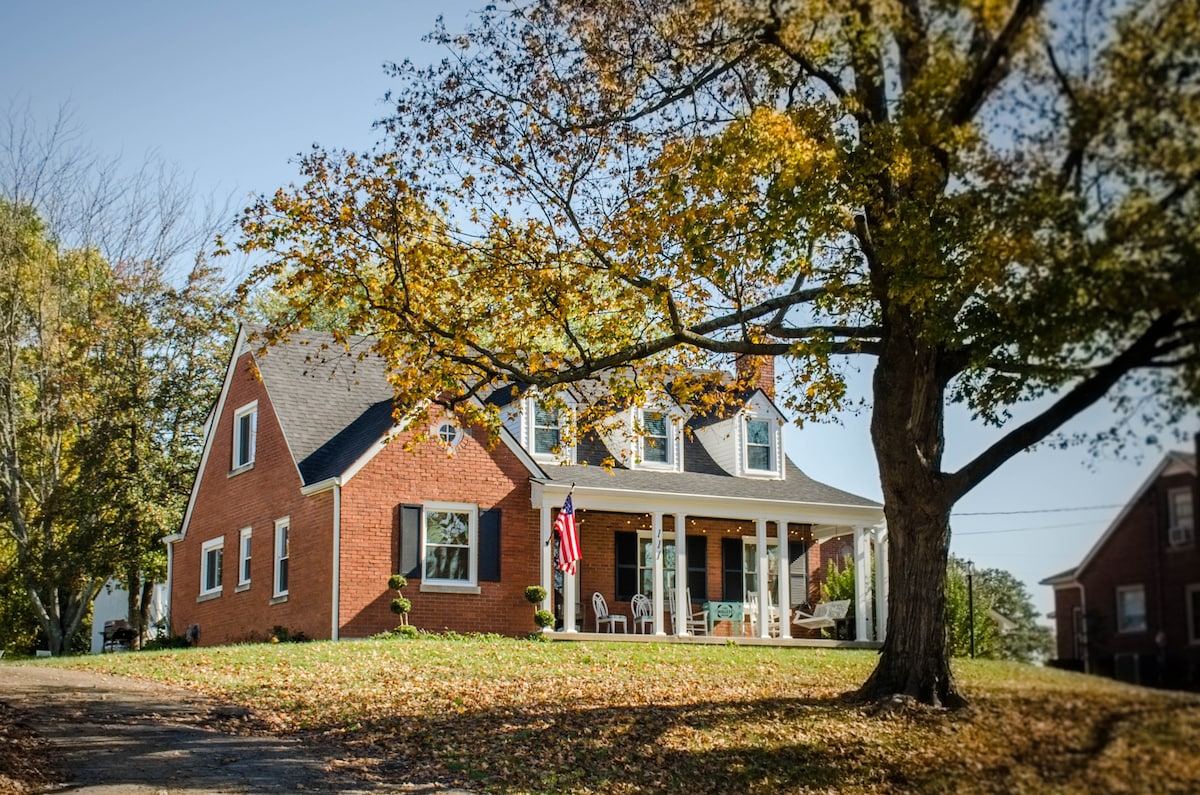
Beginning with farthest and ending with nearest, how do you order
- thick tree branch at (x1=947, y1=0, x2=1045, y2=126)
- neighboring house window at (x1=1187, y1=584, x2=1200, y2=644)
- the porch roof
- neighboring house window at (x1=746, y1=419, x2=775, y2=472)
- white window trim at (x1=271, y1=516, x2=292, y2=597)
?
neighboring house window at (x1=746, y1=419, x2=775, y2=472)
the porch roof
white window trim at (x1=271, y1=516, x2=292, y2=597)
thick tree branch at (x1=947, y1=0, x2=1045, y2=126)
neighboring house window at (x1=1187, y1=584, x2=1200, y2=644)

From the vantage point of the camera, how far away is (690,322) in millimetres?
16797

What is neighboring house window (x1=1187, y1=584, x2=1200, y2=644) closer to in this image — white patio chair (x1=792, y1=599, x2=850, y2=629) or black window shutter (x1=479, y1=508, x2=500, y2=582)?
black window shutter (x1=479, y1=508, x2=500, y2=582)

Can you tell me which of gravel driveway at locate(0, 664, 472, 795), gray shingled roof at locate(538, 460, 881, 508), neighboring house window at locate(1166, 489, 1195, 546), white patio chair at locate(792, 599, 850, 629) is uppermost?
gray shingled roof at locate(538, 460, 881, 508)

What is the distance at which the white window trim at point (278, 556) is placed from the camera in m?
27.0

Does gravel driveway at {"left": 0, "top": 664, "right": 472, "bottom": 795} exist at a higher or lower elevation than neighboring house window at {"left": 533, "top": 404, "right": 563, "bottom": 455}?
lower

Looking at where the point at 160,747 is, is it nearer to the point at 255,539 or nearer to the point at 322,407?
the point at 255,539

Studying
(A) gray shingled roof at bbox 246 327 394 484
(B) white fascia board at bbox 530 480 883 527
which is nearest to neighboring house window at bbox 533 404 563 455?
(B) white fascia board at bbox 530 480 883 527

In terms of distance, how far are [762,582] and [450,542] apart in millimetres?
6887

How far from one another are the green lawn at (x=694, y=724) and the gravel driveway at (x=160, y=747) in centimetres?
50

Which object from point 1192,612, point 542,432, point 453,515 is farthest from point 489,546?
point 1192,612

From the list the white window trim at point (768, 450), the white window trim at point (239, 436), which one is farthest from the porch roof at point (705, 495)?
the white window trim at point (239, 436)

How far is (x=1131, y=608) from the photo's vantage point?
8.81m

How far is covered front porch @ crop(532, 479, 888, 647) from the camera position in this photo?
90.0 ft

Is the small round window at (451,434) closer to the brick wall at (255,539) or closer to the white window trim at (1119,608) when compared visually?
the brick wall at (255,539)
